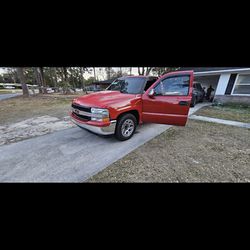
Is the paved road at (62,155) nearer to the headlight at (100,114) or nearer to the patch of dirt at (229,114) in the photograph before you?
the headlight at (100,114)

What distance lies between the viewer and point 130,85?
4363 mm

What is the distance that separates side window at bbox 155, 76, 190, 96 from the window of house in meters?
9.27

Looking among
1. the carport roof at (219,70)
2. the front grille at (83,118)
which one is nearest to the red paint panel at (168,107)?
the front grille at (83,118)

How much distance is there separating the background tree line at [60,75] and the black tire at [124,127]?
16.2 ft

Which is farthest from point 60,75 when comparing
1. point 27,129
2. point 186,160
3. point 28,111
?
point 186,160

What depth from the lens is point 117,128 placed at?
3.67 m

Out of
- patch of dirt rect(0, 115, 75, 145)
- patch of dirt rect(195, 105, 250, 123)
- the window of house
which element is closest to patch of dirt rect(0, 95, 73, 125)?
patch of dirt rect(0, 115, 75, 145)

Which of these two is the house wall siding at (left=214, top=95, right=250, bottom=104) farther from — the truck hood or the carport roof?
the truck hood

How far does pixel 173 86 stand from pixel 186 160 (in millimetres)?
2141

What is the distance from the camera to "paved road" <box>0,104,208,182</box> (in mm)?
2547

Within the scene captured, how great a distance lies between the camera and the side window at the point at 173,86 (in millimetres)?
3797
